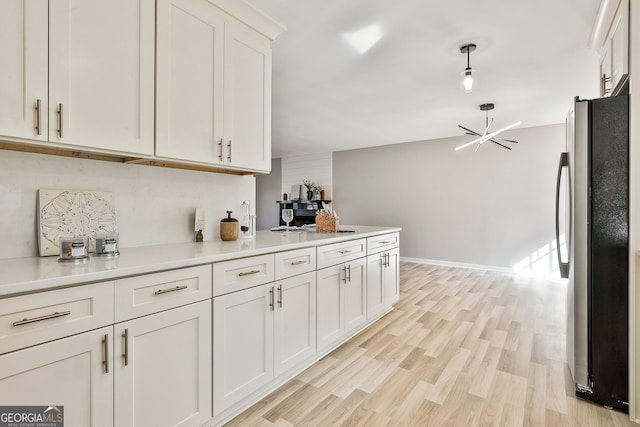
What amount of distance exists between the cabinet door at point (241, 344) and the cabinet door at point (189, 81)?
88 cm

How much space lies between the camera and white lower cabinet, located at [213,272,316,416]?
5.12 feet

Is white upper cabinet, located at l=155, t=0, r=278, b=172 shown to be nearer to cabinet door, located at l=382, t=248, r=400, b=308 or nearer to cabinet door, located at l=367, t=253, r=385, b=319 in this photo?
cabinet door, located at l=367, t=253, r=385, b=319

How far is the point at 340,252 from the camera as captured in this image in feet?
7.93

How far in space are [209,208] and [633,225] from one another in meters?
2.56

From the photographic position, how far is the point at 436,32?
2414 millimetres

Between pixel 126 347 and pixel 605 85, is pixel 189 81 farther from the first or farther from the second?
pixel 605 85

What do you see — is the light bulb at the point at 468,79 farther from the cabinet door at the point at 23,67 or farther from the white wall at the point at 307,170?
the white wall at the point at 307,170

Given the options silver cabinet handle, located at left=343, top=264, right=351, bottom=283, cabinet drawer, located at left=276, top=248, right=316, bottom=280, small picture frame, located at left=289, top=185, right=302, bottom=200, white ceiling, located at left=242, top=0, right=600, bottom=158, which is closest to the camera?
cabinet drawer, located at left=276, top=248, right=316, bottom=280

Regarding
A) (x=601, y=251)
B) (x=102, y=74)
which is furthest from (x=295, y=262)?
(x=601, y=251)

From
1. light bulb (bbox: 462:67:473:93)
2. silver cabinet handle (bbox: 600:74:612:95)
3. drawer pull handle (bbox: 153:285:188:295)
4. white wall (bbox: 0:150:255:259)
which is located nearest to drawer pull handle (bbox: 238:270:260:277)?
drawer pull handle (bbox: 153:285:188:295)

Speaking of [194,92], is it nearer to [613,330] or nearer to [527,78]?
[613,330]

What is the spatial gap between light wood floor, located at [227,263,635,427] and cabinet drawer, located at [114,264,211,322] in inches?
31.9

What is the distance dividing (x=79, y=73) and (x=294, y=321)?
1.72 m

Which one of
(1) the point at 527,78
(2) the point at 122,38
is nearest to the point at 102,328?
(2) the point at 122,38
